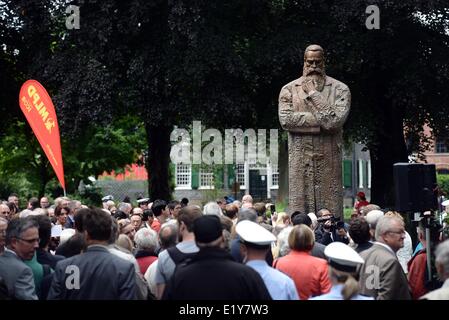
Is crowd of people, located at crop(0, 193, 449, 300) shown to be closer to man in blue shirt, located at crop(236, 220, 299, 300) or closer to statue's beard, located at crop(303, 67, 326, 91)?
man in blue shirt, located at crop(236, 220, 299, 300)

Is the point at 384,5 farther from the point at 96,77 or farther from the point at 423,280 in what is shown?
the point at 423,280

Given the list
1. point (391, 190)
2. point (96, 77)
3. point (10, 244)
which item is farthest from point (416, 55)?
point (10, 244)

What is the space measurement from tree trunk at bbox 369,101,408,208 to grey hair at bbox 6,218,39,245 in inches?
938

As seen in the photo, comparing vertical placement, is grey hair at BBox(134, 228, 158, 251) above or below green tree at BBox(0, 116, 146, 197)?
below

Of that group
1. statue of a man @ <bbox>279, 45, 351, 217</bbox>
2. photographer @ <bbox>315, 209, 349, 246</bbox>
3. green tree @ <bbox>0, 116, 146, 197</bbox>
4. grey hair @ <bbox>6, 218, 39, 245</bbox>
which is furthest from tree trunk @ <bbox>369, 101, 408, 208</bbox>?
grey hair @ <bbox>6, 218, 39, 245</bbox>

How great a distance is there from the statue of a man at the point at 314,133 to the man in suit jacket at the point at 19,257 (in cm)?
941

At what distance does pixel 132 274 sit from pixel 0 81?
1057 inches

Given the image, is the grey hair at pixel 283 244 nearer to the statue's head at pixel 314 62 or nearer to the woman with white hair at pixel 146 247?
the woman with white hair at pixel 146 247

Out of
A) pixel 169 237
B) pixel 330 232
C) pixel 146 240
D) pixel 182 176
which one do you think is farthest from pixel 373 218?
pixel 182 176

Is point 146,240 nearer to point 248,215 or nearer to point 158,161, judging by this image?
point 248,215

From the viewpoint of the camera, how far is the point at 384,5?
28.0m

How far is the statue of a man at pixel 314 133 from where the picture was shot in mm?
17219

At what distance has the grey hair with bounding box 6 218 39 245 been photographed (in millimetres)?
8328

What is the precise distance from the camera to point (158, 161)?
110 feet
